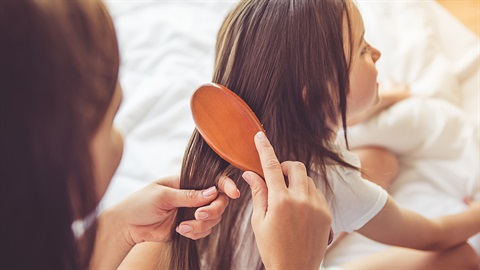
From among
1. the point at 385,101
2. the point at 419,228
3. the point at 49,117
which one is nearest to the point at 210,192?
the point at 49,117

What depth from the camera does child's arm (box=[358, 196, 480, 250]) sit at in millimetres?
738

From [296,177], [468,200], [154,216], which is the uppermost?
[296,177]

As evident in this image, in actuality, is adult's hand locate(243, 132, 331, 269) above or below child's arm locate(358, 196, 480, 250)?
above

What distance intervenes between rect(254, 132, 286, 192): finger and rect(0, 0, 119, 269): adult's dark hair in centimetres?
18

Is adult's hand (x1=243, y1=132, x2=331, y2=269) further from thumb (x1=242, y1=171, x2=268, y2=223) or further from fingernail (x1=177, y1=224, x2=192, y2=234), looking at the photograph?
fingernail (x1=177, y1=224, x2=192, y2=234)

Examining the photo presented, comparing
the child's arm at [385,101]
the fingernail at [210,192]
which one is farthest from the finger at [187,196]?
the child's arm at [385,101]

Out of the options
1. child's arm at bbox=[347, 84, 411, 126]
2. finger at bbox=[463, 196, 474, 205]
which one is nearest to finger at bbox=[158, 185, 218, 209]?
child's arm at bbox=[347, 84, 411, 126]

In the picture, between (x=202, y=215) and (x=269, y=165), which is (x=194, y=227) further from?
(x=269, y=165)

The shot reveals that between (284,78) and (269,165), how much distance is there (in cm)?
14

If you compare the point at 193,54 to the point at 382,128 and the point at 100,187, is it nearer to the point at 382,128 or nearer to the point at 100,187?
the point at 382,128

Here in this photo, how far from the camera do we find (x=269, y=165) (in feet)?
1.73

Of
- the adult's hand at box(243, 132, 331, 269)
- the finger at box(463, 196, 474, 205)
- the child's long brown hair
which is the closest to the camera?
the adult's hand at box(243, 132, 331, 269)

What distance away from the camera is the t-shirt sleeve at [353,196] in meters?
0.70

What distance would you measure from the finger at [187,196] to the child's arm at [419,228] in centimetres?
27
